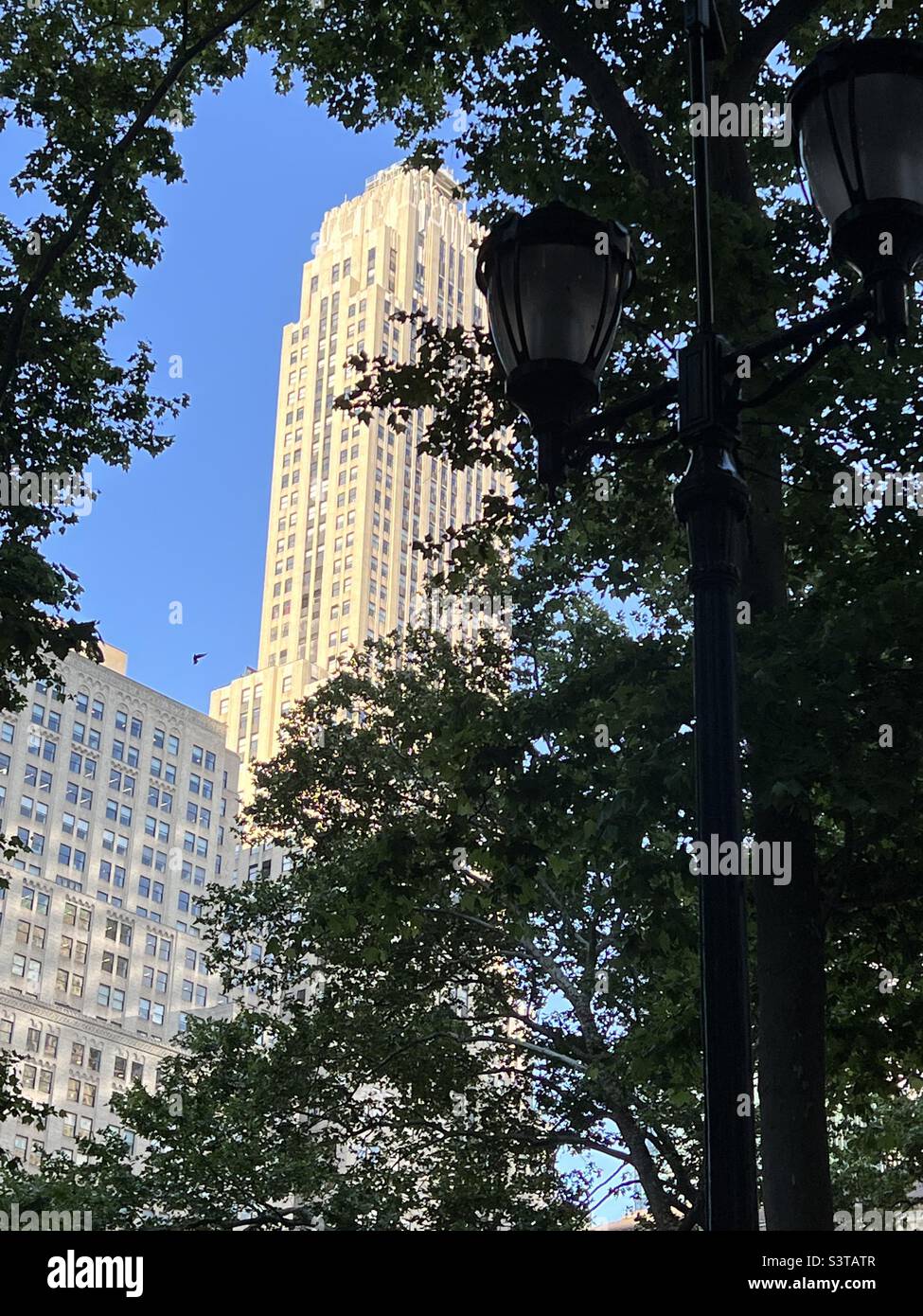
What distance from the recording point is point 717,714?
4668 mm

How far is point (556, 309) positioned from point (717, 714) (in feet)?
5.30

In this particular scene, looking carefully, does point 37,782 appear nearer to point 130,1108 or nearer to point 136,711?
point 136,711

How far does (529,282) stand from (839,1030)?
994 cm

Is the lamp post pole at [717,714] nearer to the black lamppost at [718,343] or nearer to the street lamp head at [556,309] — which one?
the black lamppost at [718,343]

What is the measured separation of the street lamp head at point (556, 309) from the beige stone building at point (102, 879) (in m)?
103

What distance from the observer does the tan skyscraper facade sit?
15050 centimetres

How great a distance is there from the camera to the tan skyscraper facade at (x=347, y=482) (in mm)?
150500

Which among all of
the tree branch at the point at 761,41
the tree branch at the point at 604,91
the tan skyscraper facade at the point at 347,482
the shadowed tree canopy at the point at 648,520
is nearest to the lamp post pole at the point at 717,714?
the shadowed tree canopy at the point at 648,520

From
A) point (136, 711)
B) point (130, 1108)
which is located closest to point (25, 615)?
point (130, 1108)

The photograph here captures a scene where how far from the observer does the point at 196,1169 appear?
2277 cm

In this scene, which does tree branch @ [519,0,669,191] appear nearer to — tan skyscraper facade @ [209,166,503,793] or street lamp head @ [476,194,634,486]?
street lamp head @ [476,194,634,486]

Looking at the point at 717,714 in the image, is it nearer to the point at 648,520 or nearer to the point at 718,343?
the point at 718,343

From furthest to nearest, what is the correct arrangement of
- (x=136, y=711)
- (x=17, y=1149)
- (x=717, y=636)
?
(x=136, y=711)
(x=17, y=1149)
(x=717, y=636)

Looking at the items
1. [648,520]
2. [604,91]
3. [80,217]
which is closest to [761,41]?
[604,91]
